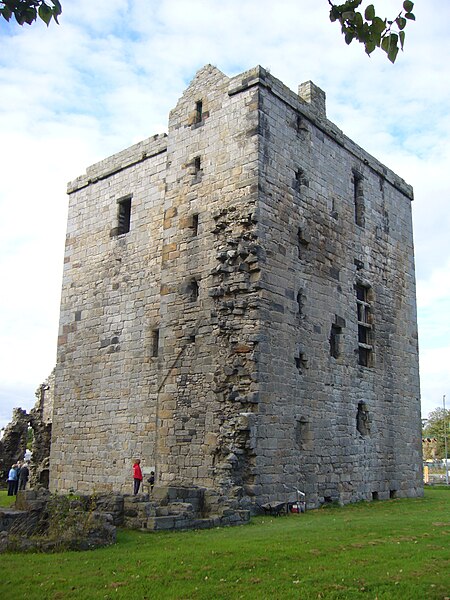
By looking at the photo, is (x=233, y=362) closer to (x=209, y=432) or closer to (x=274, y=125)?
(x=209, y=432)

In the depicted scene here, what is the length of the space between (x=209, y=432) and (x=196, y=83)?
9568 millimetres

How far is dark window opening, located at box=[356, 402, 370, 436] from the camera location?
18.5m

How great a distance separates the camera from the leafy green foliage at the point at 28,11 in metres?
5.31

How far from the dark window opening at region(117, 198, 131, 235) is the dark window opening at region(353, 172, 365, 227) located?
7.00 metres

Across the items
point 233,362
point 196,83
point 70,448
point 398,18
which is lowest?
point 70,448

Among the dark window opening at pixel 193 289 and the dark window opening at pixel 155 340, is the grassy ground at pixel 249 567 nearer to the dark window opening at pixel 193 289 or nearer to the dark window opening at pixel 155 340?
the dark window opening at pixel 193 289

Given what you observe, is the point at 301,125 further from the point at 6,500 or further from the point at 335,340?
the point at 6,500

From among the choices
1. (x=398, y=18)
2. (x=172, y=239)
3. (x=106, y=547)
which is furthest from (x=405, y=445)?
(x=398, y=18)

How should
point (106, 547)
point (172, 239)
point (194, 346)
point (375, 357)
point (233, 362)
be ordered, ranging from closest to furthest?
point (106, 547)
point (233, 362)
point (194, 346)
point (172, 239)
point (375, 357)

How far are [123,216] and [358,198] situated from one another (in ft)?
24.0

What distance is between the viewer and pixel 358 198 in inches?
800

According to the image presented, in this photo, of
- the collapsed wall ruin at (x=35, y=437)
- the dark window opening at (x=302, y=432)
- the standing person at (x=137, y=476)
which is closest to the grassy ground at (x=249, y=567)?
the dark window opening at (x=302, y=432)

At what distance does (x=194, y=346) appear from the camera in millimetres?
16250

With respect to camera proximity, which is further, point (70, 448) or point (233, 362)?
point (70, 448)
